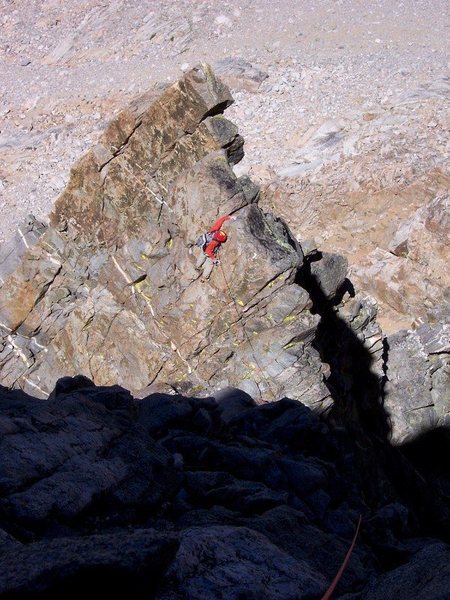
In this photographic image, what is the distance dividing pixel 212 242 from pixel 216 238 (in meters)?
0.13

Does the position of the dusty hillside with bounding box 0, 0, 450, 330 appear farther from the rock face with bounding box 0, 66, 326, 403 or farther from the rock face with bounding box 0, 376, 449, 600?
the rock face with bounding box 0, 376, 449, 600

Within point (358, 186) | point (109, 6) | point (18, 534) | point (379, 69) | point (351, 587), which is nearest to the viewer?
point (18, 534)

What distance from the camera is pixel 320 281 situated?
1655 centimetres

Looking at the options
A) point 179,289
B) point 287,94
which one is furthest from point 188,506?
point 287,94

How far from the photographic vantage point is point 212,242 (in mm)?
14039

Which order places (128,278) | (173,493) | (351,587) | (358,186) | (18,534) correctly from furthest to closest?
(358,186), (128,278), (173,493), (351,587), (18,534)

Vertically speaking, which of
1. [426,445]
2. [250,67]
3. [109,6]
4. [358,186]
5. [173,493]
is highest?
[173,493]

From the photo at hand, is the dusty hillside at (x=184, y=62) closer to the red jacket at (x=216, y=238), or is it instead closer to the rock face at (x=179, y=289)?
the rock face at (x=179, y=289)

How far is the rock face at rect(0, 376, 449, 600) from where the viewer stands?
537cm

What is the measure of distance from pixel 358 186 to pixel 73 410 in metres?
16.3

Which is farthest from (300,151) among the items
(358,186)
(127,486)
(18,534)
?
(18,534)

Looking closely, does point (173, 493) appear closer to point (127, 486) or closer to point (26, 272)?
point (127, 486)

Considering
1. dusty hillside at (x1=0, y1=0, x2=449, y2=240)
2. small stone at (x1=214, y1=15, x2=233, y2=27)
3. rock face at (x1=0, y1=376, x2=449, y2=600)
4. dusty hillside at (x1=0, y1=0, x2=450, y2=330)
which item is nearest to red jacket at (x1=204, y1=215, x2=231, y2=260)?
rock face at (x1=0, y1=376, x2=449, y2=600)

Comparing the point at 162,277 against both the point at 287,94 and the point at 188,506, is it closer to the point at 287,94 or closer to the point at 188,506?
the point at 188,506
